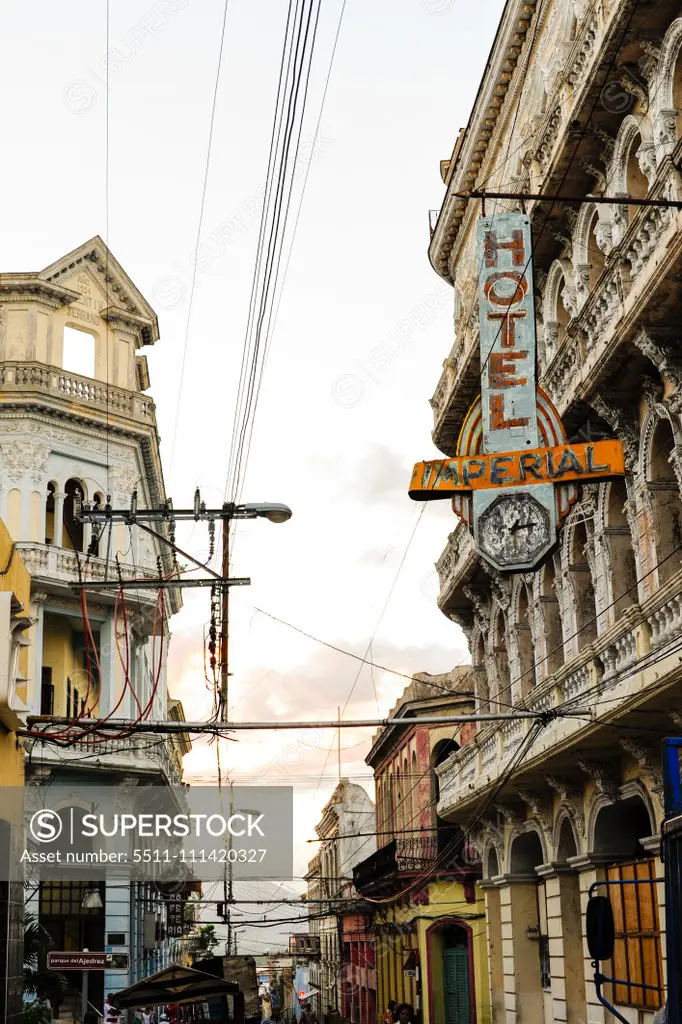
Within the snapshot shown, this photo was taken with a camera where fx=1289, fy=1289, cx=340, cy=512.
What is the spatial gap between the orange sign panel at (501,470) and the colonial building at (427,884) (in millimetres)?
11454

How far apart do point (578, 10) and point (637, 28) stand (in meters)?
3.68

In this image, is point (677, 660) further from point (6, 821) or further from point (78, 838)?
point (78, 838)

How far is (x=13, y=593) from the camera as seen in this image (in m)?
16.0

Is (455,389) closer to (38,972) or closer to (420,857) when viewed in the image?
(38,972)

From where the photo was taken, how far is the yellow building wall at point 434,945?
109 ft

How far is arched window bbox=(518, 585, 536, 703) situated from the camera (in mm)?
25781

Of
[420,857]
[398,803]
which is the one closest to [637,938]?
[420,857]

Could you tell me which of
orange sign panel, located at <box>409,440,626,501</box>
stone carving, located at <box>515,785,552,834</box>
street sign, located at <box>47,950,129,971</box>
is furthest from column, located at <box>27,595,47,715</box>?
orange sign panel, located at <box>409,440,626,501</box>

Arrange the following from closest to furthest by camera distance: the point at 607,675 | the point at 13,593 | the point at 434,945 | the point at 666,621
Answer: the point at 666,621 → the point at 13,593 → the point at 607,675 → the point at 434,945

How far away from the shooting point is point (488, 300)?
2050 centimetres

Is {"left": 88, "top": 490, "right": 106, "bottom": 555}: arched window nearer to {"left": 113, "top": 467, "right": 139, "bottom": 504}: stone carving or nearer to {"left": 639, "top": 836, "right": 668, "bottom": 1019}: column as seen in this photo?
{"left": 113, "top": 467, "right": 139, "bottom": 504}: stone carving

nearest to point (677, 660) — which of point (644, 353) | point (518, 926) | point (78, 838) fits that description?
point (644, 353)

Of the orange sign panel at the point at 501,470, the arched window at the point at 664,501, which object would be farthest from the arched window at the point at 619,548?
the orange sign panel at the point at 501,470

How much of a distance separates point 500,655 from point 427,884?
1081 cm
